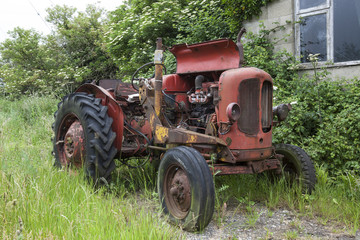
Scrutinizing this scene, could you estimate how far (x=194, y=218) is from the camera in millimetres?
2596

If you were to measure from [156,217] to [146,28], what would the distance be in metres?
6.99

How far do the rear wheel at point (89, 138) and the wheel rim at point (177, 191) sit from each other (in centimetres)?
76

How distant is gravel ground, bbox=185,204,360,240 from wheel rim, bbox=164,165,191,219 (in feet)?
0.81

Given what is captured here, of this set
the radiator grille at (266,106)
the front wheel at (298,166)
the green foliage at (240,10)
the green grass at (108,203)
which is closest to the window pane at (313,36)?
the green foliage at (240,10)

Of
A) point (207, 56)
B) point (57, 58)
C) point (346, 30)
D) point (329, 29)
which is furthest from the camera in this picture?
point (57, 58)

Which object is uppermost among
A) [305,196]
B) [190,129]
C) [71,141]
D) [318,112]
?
[318,112]

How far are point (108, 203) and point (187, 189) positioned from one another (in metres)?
0.72

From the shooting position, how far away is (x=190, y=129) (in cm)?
353

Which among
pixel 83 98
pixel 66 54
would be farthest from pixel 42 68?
pixel 83 98

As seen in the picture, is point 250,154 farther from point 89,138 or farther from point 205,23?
point 205,23

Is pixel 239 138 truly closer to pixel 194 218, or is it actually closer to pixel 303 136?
pixel 194 218

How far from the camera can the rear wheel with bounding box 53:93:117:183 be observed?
3.40m

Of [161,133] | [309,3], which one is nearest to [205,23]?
[309,3]

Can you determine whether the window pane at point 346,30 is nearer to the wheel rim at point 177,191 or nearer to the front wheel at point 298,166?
the front wheel at point 298,166
